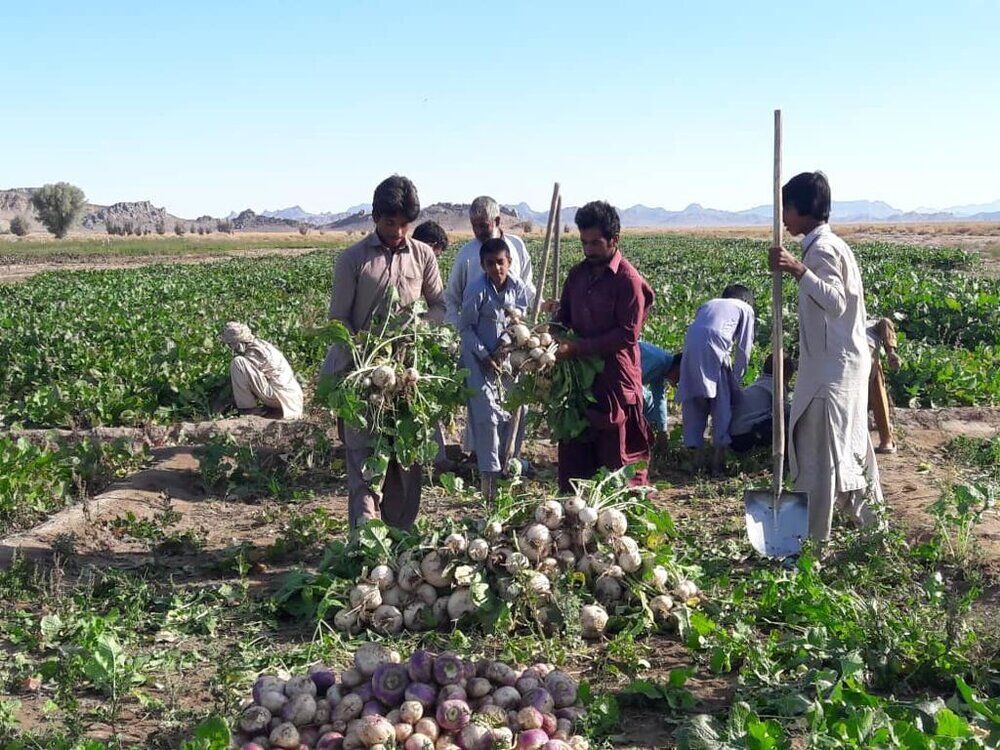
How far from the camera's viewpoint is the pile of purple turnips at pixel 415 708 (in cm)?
296

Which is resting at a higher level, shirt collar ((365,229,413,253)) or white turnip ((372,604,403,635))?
shirt collar ((365,229,413,253))

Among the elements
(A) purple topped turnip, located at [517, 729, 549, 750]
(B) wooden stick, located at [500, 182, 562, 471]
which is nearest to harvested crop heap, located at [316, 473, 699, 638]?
(A) purple topped turnip, located at [517, 729, 549, 750]

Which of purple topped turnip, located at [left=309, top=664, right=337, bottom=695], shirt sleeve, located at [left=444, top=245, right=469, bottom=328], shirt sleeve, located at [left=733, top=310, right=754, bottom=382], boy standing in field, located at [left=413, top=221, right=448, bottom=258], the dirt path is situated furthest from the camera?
the dirt path

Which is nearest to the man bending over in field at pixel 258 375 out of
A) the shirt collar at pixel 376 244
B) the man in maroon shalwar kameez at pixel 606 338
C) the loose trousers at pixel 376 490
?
the loose trousers at pixel 376 490

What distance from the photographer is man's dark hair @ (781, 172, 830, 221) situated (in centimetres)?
448

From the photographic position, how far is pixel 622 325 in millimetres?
4914

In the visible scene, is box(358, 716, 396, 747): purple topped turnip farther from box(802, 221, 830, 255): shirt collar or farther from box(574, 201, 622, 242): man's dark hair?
box(802, 221, 830, 255): shirt collar

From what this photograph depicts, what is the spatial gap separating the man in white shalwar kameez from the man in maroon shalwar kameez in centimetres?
79

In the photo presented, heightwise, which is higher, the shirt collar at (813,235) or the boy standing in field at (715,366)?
the shirt collar at (813,235)

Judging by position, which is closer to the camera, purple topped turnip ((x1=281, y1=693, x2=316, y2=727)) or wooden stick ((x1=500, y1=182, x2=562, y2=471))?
purple topped turnip ((x1=281, y1=693, x2=316, y2=727))

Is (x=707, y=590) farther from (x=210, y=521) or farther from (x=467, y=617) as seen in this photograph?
(x=210, y=521)

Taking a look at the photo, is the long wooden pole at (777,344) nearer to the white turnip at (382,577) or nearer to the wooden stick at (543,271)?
the wooden stick at (543,271)

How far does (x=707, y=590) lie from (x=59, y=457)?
181 inches

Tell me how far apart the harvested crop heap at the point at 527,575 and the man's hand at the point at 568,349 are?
2.75 ft
